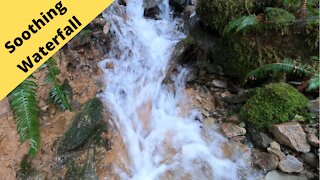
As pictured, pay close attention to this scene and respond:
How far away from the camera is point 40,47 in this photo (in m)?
1.52

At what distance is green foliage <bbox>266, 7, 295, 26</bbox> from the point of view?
10.0 feet

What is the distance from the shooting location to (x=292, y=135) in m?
2.60

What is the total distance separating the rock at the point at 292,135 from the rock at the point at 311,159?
42 millimetres

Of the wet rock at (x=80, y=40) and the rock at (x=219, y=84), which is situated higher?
the wet rock at (x=80, y=40)

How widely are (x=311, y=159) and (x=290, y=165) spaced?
185mm

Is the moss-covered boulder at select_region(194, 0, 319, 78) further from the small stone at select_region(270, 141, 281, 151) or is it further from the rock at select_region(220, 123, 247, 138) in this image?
the small stone at select_region(270, 141, 281, 151)

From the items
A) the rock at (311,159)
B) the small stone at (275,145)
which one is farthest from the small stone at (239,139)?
the rock at (311,159)

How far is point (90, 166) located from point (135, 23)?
2583mm

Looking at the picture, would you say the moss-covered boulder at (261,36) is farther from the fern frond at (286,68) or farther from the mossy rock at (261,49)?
the fern frond at (286,68)

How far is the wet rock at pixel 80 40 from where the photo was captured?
352 cm

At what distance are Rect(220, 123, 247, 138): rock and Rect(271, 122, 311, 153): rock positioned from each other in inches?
12.3

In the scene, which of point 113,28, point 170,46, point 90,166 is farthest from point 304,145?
point 113,28

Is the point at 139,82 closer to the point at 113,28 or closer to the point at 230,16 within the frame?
the point at 113,28

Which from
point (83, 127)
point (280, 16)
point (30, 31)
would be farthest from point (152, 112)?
point (30, 31)
